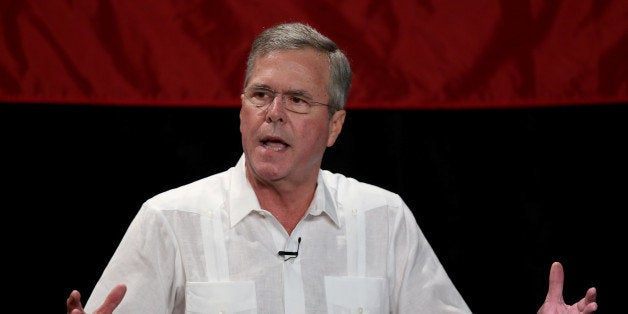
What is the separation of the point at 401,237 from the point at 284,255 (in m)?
0.32

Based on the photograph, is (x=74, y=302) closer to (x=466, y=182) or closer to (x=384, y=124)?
(x=384, y=124)

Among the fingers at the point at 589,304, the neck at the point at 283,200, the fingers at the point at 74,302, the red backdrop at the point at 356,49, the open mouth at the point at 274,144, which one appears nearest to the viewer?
the fingers at the point at 74,302

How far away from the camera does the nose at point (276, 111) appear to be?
2409 mm

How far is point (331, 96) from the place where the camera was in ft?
8.38

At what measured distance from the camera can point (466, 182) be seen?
3162 mm

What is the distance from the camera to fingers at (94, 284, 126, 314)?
2.14m

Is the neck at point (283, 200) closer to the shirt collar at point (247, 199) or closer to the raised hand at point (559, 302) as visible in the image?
the shirt collar at point (247, 199)

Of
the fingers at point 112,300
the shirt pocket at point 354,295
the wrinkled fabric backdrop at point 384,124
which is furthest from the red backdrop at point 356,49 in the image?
the fingers at point 112,300

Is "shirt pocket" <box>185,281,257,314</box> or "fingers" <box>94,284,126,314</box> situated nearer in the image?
"fingers" <box>94,284,126,314</box>

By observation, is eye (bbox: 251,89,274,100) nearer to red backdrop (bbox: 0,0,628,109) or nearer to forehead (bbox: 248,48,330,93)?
forehead (bbox: 248,48,330,93)

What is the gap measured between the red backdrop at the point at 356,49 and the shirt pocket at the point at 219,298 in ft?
2.25

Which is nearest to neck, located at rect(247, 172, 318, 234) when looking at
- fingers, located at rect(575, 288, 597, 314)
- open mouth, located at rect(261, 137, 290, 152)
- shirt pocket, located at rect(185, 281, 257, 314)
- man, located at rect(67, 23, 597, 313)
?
man, located at rect(67, 23, 597, 313)

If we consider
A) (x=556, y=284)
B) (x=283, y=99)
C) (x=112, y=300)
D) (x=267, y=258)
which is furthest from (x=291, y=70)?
(x=556, y=284)

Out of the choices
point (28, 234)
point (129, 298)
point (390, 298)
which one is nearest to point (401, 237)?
point (390, 298)
